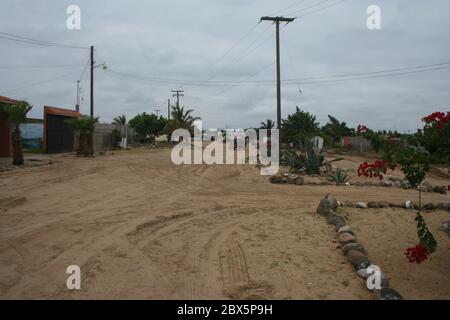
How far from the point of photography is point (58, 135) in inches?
1192

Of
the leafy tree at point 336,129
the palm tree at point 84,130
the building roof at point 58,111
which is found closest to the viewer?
the palm tree at point 84,130

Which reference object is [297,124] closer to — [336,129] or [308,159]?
[336,129]

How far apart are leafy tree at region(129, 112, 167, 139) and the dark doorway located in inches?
966

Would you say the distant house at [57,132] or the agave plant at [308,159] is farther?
the distant house at [57,132]

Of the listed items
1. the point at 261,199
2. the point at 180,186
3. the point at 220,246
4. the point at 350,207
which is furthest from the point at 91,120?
the point at 220,246

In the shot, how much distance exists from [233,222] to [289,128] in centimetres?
2814

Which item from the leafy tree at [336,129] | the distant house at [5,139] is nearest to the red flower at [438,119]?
the distant house at [5,139]

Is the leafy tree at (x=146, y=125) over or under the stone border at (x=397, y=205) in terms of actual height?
over

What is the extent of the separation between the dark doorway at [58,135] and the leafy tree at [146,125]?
2454 centimetres

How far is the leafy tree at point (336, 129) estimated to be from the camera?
48.8m

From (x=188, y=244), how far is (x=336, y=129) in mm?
44325

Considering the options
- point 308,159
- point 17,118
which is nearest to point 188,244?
point 308,159

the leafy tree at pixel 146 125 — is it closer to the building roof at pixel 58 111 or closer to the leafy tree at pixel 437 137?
the building roof at pixel 58 111
